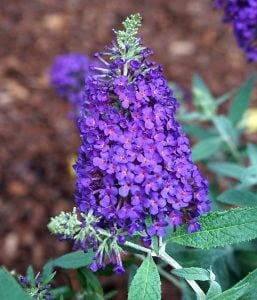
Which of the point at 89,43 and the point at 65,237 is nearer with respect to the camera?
the point at 65,237

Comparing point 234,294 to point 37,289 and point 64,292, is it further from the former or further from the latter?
point 64,292

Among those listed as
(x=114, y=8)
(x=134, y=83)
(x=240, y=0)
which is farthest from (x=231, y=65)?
(x=134, y=83)

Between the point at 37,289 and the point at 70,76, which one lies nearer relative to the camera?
the point at 37,289

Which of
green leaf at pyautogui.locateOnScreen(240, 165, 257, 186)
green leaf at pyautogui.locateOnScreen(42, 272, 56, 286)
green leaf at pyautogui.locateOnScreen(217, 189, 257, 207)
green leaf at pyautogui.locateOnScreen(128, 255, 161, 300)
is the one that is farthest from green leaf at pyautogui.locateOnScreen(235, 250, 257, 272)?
green leaf at pyautogui.locateOnScreen(42, 272, 56, 286)

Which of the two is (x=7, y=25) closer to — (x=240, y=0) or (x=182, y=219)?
(x=240, y=0)

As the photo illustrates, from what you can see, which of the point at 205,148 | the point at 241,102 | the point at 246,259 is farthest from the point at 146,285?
the point at 241,102
